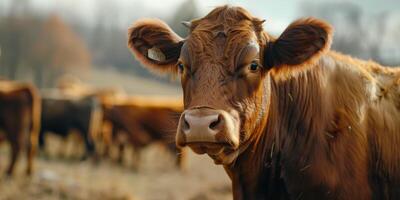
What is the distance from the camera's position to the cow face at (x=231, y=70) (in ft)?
12.2

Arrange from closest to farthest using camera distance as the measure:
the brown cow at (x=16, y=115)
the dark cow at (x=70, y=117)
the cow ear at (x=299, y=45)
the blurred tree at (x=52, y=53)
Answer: the cow ear at (x=299, y=45)
the brown cow at (x=16, y=115)
the dark cow at (x=70, y=117)
the blurred tree at (x=52, y=53)

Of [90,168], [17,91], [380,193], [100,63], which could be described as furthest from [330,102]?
[100,63]

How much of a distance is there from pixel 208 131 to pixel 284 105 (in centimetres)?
121

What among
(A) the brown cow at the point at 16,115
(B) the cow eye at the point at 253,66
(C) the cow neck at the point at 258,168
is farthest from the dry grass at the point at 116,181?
(B) the cow eye at the point at 253,66

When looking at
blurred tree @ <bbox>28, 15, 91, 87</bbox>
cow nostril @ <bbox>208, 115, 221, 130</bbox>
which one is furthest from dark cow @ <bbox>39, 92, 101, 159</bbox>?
blurred tree @ <bbox>28, 15, 91, 87</bbox>

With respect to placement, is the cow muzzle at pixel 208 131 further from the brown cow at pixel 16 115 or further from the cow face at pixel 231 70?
the brown cow at pixel 16 115

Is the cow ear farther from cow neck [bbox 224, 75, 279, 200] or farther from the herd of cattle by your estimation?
the herd of cattle

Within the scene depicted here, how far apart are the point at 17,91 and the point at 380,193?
9524 mm

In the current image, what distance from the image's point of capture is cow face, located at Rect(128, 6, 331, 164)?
3.71 meters

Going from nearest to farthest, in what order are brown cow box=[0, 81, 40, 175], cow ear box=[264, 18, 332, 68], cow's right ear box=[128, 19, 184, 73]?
cow ear box=[264, 18, 332, 68]
cow's right ear box=[128, 19, 184, 73]
brown cow box=[0, 81, 40, 175]

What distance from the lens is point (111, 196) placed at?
906 centimetres

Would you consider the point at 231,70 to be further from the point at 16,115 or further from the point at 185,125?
the point at 16,115

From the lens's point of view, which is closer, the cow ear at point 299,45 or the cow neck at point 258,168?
the cow ear at point 299,45

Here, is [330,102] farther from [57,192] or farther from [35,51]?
[35,51]
